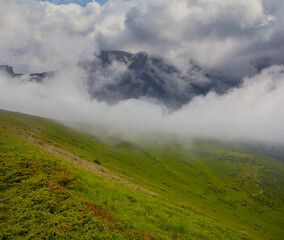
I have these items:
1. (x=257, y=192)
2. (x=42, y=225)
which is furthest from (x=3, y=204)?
(x=257, y=192)

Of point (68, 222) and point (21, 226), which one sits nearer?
Result: point (21, 226)

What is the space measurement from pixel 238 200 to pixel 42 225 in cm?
19137

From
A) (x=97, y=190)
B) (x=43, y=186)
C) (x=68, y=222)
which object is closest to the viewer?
(x=68, y=222)

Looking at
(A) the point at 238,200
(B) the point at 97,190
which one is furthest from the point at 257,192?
(B) the point at 97,190

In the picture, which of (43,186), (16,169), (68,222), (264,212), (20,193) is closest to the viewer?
(68,222)

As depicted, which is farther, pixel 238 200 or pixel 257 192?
pixel 257 192

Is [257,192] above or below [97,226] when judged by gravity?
below

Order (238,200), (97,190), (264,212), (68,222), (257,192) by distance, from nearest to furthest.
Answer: (68,222)
(97,190)
(264,212)
(238,200)
(257,192)

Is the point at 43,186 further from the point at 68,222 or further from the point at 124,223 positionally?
the point at 124,223

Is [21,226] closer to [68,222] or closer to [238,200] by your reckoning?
[68,222]

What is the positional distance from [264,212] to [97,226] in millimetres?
188037

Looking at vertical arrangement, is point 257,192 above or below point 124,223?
below

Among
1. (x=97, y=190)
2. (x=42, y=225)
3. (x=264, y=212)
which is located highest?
(x=42, y=225)

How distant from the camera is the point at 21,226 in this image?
34.5 ft
